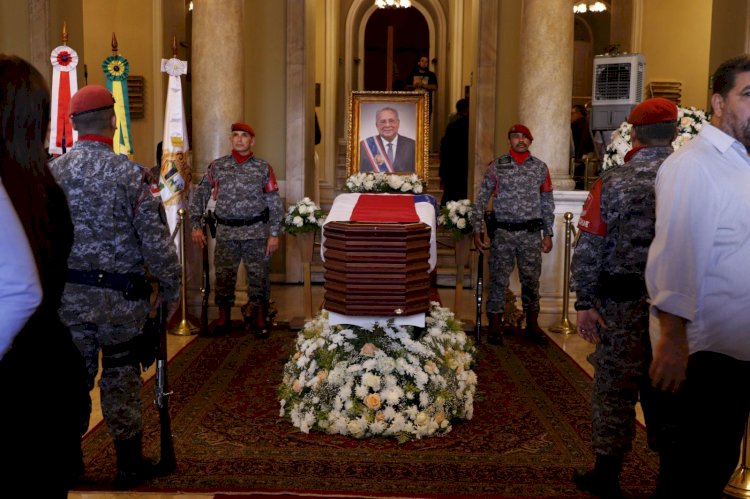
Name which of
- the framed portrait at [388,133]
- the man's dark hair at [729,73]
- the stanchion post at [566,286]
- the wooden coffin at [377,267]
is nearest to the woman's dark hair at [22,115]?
the man's dark hair at [729,73]

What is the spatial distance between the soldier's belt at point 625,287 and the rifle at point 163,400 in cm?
215

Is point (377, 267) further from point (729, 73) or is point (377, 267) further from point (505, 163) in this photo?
point (505, 163)

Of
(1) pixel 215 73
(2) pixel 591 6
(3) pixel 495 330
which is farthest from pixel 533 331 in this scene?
(2) pixel 591 6

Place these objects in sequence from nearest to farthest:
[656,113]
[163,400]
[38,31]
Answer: [656,113], [163,400], [38,31]

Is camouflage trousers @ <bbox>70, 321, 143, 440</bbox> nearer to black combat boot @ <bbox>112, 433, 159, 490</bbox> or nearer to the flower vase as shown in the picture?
black combat boot @ <bbox>112, 433, 159, 490</bbox>

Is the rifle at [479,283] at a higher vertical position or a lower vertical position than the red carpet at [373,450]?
higher

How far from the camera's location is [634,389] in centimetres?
418

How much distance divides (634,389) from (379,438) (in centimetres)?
169

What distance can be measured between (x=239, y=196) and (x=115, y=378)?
3.78 meters

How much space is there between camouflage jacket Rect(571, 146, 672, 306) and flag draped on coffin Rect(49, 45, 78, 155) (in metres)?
4.92

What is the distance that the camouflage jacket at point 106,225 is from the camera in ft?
13.5

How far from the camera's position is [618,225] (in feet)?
13.5

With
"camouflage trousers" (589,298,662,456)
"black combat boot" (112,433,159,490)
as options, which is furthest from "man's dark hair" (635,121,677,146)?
"black combat boot" (112,433,159,490)

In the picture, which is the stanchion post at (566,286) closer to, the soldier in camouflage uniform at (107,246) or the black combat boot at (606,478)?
the black combat boot at (606,478)
